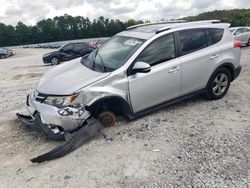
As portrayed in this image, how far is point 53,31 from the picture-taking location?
9069 cm

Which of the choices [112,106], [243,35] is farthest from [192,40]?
[243,35]

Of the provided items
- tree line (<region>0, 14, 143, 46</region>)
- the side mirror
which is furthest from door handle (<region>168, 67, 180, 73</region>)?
tree line (<region>0, 14, 143, 46</region>)

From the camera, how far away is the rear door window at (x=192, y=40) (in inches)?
223

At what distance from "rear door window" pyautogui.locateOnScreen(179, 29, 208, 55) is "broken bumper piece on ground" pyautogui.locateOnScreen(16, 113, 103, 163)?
222 cm

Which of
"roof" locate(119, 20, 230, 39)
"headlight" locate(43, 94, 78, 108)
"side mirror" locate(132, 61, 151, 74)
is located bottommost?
"headlight" locate(43, 94, 78, 108)

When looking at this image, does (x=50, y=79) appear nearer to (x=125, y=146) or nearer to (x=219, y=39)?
(x=125, y=146)

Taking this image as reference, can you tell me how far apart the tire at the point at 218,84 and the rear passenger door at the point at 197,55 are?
17 cm

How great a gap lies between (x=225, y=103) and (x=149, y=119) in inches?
69.7

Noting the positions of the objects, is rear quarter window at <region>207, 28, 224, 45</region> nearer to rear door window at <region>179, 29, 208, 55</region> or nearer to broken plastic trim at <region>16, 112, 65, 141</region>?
rear door window at <region>179, 29, 208, 55</region>

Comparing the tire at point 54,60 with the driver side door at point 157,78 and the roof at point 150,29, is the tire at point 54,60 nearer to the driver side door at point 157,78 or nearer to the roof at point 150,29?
the roof at point 150,29

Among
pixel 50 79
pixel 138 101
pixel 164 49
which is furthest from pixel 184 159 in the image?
pixel 50 79

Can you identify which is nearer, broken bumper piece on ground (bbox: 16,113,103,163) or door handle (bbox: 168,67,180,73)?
broken bumper piece on ground (bbox: 16,113,103,163)

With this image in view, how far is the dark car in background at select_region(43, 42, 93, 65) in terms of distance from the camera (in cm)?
1962

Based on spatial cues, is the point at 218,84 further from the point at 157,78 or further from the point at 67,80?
the point at 67,80
